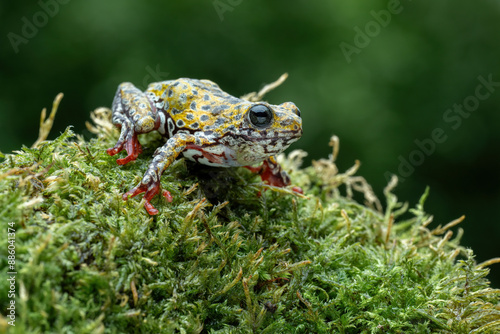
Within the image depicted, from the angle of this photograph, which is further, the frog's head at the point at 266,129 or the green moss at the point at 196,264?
the frog's head at the point at 266,129

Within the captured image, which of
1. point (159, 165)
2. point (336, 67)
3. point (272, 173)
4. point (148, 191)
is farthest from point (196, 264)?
point (336, 67)

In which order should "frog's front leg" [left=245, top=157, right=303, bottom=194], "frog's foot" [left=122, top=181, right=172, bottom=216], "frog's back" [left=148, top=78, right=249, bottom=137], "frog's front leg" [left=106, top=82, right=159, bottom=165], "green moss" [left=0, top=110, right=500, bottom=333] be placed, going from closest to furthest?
"green moss" [left=0, top=110, right=500, bottom=333], "frog's foot" [left=122, top=181, right=172, bottom=216], "frog's front leg" [left=106, top=82, right=159, bottom=165], "frog's back" [left=148, top=78, right=249, bottom=137], "frog's front leg" [left=245, top=157, right=303, bottom=194]

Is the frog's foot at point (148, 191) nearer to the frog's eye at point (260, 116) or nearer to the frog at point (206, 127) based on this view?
the frog at point (206, 127)

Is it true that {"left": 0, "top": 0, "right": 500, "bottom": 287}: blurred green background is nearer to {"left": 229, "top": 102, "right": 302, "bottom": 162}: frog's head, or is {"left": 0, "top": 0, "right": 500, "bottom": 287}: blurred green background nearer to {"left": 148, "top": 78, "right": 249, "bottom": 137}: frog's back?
{"left": 148, "top": 78, "right": 249, "bottom": 137}: frog's back

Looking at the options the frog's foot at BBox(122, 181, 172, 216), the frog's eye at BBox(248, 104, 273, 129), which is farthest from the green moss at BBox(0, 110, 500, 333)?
the frog's eye at BBox(248, 104, 273, 129)

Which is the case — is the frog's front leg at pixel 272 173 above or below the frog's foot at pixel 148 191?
below

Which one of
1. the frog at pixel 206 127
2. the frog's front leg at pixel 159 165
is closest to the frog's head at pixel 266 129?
the frog at pixel 206 127

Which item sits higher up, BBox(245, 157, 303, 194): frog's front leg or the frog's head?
the frog's head
